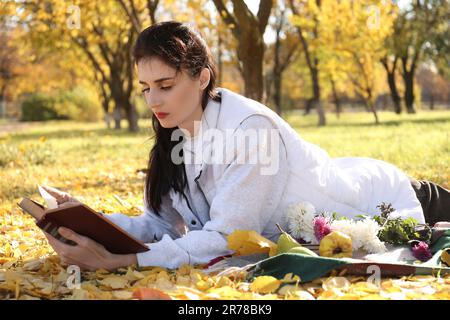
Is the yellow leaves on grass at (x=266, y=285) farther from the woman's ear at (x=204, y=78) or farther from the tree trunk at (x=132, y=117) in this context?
the tree trunk at (x=132, y=117)

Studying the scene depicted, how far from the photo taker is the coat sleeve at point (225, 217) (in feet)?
10.4

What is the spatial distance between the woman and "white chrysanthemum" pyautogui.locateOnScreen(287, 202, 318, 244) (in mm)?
125

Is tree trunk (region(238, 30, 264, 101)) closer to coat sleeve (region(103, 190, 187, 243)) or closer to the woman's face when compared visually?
coat sleeve (region(103, 190, 187, 243))

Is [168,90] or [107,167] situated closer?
[168,90]

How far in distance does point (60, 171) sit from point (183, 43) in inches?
229

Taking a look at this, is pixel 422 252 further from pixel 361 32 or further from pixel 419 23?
pixel 419 23

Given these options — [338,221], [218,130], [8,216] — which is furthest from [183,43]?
[8,216]

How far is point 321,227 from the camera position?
10.8 feet

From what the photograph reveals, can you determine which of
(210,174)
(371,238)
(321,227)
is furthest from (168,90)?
(371,238)

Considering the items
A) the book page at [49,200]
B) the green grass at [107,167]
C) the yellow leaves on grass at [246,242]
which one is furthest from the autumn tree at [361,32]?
the book page at [49,200]

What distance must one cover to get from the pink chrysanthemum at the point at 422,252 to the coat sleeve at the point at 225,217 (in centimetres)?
81

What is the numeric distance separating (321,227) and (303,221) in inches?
4.3

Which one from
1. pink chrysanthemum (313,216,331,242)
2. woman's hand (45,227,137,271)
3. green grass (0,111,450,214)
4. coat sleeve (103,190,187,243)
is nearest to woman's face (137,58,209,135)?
coat sleeve (103,190,187,243)
